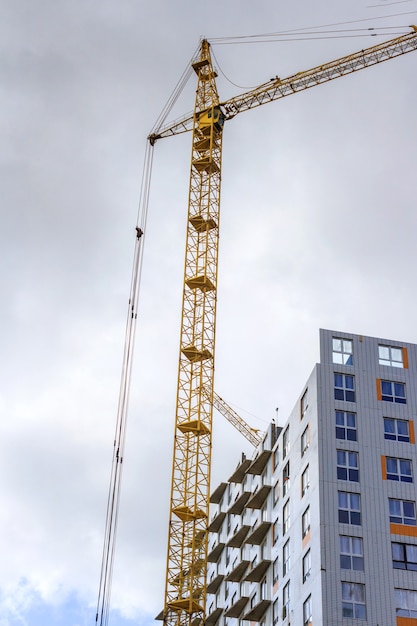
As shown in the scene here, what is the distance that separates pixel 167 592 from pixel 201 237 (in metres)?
35.8

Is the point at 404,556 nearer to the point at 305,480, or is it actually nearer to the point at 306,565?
the point at 306,565

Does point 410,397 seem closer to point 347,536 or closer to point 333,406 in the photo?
point 333,406

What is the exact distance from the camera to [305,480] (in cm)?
8862

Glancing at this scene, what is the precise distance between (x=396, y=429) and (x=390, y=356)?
6.80 meters

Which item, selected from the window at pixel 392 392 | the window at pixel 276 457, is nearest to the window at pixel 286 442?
the window at pixel 276 457

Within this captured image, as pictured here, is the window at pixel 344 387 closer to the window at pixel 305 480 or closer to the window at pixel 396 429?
the window at pixel 396 429

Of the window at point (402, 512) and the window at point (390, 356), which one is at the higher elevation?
the window at point (390, 356)

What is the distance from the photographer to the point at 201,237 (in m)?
114

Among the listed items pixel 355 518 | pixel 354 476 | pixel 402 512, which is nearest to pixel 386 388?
pixel 354 476

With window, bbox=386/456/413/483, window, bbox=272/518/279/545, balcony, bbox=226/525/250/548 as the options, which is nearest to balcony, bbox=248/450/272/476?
balcony, bbox=226/525/250/548

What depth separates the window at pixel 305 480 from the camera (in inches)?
3460

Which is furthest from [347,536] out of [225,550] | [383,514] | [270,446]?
[225,550]

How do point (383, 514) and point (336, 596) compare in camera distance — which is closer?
point (336, 596)

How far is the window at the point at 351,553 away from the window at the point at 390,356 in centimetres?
1637
